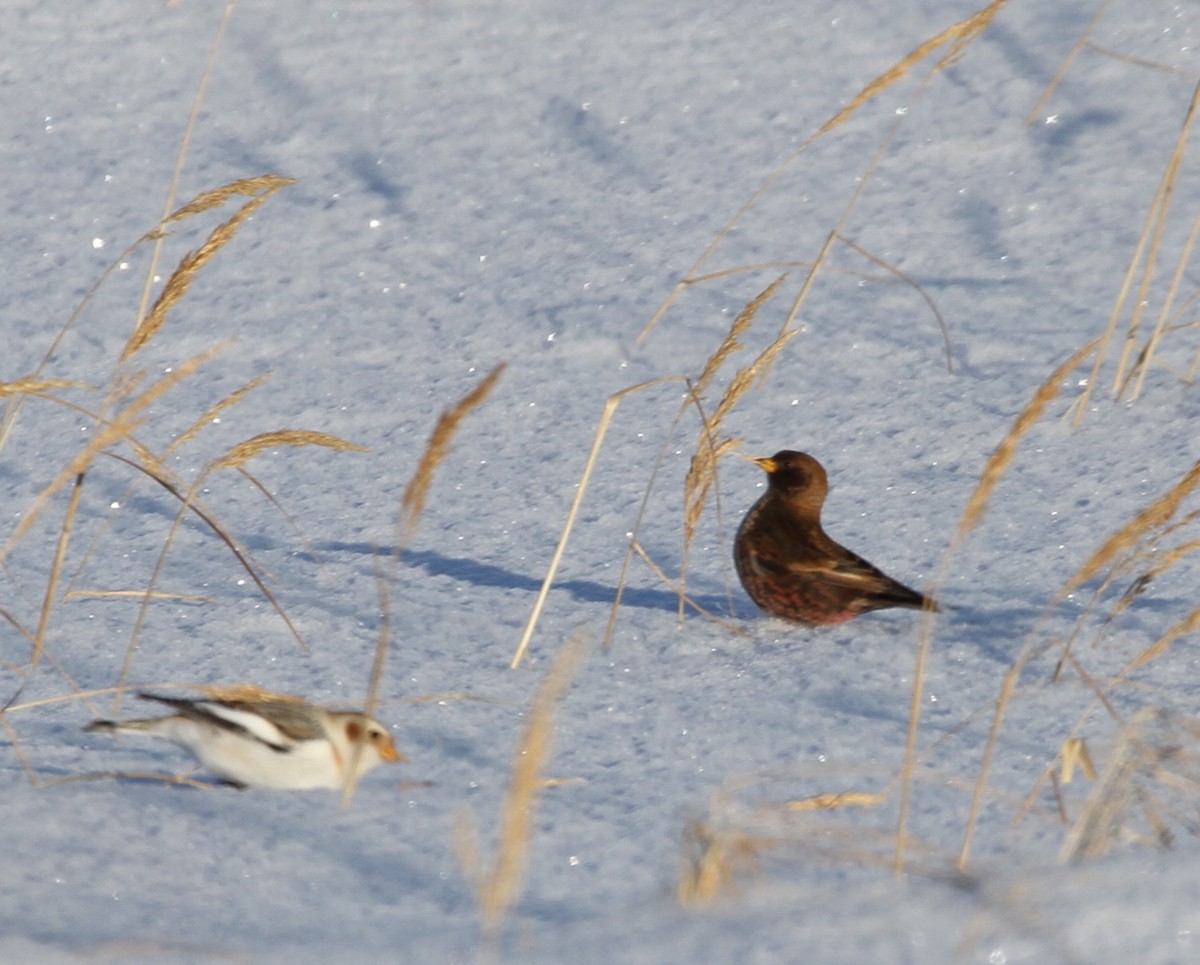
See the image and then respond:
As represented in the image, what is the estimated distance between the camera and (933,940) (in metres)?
1.76

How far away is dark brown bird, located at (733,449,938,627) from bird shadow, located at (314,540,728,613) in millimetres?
175

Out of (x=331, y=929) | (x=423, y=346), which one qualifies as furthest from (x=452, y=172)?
(x=331, y=929)

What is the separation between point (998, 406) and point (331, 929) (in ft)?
8.82

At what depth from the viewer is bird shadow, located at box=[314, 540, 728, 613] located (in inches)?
140

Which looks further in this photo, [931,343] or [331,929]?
[931,343]

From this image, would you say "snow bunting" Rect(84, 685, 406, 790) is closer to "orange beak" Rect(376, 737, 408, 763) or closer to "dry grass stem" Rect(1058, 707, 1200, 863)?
"orange beak" Rect(376, 737, 408, 763)

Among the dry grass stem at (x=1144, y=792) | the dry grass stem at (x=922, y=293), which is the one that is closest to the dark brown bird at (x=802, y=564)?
the dry grass stem at (x=922, y=293)

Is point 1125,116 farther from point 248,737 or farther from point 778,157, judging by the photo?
point 248,737

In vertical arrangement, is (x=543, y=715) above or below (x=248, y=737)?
above

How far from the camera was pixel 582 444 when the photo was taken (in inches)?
168

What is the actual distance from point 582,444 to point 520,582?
2.32 ft

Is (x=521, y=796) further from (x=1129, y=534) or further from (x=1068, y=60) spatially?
(x=1068, y=60)

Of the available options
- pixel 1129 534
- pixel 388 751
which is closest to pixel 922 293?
pixel 1129 534

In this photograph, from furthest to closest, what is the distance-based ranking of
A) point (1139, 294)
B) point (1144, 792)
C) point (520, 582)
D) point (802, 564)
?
1. point (1139, 294)
2. point (520, 582)
3. point (802, 564)
4. point (1144, 792)
